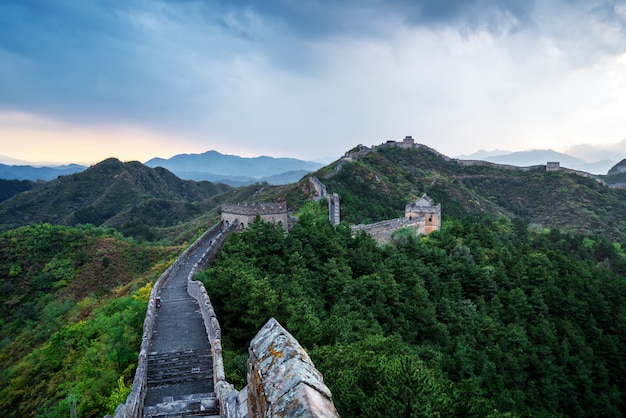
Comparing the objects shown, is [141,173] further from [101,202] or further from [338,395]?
[338,395]

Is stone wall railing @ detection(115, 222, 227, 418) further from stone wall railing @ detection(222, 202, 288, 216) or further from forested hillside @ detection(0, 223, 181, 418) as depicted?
stone wall railing @ detection(222, 202, 288, 216)

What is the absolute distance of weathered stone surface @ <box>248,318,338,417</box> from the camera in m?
2.74

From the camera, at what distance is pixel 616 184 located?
89.6 m

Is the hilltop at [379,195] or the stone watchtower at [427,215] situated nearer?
the stone watchtower at [427,215]

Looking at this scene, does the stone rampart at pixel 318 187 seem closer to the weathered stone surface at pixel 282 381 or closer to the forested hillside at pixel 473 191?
the forested hillside at pixel 473 191

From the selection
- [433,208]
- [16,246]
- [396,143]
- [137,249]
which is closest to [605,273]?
[433,208]

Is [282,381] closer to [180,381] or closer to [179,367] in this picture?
[180,381]

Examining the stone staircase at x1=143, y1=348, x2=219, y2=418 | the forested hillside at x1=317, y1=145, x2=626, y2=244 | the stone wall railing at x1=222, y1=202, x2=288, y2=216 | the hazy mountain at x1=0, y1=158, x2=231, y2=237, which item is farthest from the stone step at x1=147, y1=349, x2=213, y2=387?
the hazy mountain at x1=0, y1=158, x2=231, y2=237

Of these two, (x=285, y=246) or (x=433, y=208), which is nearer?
(x=285, y=246)

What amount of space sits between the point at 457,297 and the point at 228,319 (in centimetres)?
1601

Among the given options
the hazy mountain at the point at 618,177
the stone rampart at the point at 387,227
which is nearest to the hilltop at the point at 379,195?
the hazy mountain at the point at 618,177

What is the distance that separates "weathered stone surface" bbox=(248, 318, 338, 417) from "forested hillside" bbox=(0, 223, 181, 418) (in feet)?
24.0

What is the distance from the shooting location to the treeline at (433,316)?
8.79 m

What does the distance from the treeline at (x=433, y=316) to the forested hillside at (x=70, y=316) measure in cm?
318
